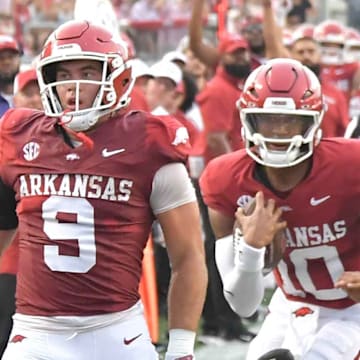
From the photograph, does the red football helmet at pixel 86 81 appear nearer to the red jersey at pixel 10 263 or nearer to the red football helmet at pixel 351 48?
the red jersey at pixel 10 263

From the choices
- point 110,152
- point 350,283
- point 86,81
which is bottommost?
point 350,283

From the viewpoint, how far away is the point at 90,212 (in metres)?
3.46

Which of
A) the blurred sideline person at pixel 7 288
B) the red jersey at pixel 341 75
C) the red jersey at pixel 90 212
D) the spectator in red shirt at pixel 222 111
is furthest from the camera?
the red jersey at pixel 341 75

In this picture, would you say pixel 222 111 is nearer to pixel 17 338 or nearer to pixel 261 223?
pixel 261 223

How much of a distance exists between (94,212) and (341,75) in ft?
19.8

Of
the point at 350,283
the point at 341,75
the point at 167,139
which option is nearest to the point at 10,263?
the point at 167,139

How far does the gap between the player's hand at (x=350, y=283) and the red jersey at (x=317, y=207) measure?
0.27 m

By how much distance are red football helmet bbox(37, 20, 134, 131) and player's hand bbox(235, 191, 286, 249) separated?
0.56 meters

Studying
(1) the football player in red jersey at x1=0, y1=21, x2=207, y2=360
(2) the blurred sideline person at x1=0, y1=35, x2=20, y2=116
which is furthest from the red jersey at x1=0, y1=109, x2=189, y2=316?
(2) the blurred sideline person at x1=0, y1=35, x2=20, y2=116

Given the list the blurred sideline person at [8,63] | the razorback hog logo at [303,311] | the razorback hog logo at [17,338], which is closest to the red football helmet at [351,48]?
the blurred sideline person at [8,63]

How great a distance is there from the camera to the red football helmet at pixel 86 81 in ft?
11.4

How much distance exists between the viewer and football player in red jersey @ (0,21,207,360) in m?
3.46

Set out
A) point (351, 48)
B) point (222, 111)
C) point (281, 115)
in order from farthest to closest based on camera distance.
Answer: point (351, 48)
point (222, 111)
point (281, 115)

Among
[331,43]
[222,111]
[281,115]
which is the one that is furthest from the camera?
[331,43]
